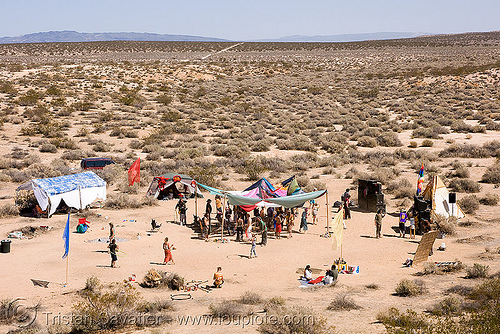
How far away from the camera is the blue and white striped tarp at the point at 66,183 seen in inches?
896

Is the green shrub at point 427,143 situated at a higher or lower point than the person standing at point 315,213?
higher

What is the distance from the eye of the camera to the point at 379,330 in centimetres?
1173

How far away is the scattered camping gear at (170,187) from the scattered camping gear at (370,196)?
7.84m

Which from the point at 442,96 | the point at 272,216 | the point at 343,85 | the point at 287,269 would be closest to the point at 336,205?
the point at 272,216

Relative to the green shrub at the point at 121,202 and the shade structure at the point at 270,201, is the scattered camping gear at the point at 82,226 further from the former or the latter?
the shade structure at the point at 270,201

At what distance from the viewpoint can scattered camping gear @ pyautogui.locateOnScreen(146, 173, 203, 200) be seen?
1014 inches

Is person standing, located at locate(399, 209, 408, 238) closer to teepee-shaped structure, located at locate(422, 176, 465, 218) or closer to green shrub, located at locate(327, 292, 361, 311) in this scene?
teepee-shaped structure, located at locate(422, 176, 465, 218)

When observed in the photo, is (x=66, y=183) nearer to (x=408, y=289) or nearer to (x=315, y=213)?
(x=315, y=213)

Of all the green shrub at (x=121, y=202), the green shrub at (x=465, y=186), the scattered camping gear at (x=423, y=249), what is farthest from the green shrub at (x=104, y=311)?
the green shrub at (x=465, y=186)

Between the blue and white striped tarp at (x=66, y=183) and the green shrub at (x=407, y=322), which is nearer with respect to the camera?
the green shrub at (x=407, y=322)

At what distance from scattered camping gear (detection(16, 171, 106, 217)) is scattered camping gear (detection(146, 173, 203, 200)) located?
8.23 feet

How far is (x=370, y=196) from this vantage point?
80.1 ft

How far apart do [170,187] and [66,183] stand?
17.0 feet

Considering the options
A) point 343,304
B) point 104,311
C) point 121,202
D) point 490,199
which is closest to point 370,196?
point 490,199
